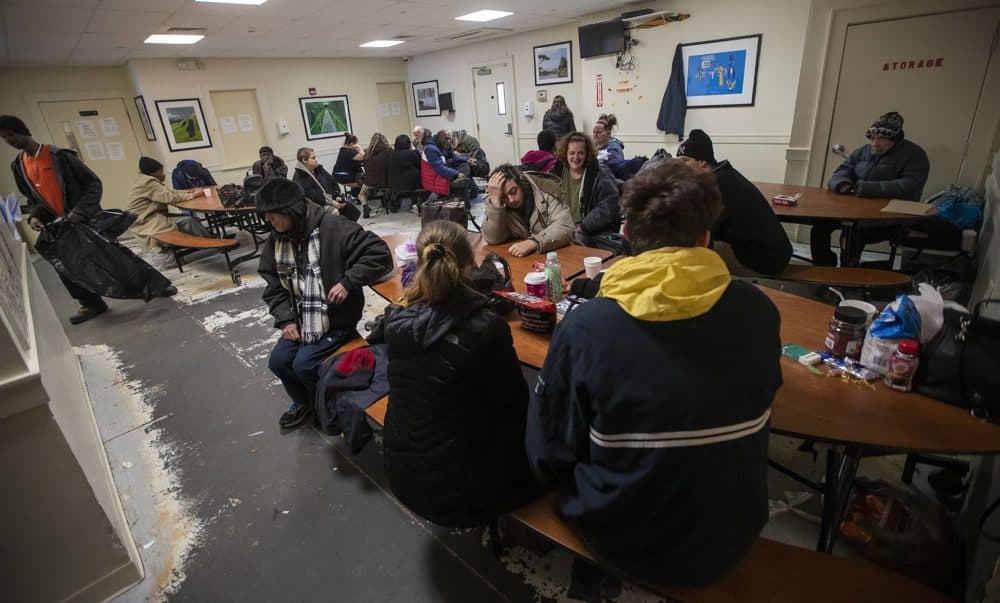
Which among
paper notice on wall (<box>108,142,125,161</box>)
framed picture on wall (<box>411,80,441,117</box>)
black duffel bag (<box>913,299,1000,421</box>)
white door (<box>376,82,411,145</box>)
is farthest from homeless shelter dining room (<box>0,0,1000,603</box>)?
white door (<box>376,82,411,145</box>)

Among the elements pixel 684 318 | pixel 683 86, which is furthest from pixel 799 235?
pixel 684 318

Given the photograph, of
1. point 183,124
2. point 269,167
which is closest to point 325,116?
point 183,124

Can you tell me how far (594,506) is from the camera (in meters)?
1.05

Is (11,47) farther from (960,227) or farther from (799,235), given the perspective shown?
(960,227)

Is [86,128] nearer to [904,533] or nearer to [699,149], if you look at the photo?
[699,149]

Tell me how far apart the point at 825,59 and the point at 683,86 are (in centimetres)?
171

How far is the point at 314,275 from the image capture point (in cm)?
224

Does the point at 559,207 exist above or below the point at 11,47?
below

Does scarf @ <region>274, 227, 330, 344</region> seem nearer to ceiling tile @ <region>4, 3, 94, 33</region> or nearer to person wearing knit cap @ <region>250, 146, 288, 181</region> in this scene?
person wearing knit cap @ <region>250, 146, 288, 181</region>

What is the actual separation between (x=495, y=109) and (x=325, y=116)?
131 inches

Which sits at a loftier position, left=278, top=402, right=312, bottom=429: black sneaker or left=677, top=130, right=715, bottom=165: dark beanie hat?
left=677, top=130, right=715, bottom=165: dark beanie hat

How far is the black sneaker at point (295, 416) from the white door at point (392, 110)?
323 inches

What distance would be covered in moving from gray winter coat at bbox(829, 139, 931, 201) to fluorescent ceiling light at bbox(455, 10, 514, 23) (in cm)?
434

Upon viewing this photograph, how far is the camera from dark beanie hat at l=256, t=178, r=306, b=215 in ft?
6.79
